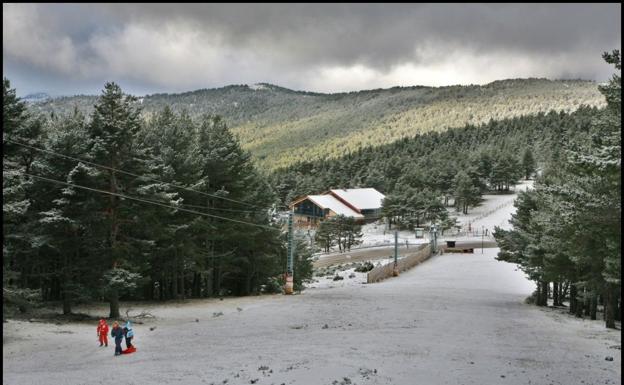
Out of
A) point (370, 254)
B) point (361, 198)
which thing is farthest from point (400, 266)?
point (361, 198)

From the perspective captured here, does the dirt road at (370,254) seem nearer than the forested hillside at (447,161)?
Yes

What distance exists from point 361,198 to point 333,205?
28.9ft

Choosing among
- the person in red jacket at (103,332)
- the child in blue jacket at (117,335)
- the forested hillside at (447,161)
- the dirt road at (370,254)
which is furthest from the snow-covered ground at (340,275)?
the forested hillside at (447,161)

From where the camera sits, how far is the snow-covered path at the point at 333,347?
15.2 meters

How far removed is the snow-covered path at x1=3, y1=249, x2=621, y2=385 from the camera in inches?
600

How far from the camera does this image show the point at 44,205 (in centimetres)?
2830

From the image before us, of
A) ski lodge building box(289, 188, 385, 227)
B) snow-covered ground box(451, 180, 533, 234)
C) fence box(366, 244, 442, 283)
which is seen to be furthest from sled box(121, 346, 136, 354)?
ski lodge building box(289, 188, 385, 227)

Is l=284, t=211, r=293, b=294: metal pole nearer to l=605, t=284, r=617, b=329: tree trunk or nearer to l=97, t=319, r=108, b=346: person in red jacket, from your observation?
l=97, t=319, r=108, b=346: person in red jacket

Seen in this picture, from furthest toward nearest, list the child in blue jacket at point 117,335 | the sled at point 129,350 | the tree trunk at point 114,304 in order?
the tree trunk at point 114,304, the sled at point 129,350, the child in blue jacket at point 117,335

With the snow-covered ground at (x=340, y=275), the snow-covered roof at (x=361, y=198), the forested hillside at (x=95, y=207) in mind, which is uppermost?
the snow-covered roof at (x=361, y=198)

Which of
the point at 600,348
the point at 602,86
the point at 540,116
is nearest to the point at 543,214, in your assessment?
the point at 600,348

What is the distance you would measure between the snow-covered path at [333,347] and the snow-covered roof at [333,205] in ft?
220

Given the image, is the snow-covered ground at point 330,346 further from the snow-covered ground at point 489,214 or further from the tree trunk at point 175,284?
the snow-covered ground at point 489,214

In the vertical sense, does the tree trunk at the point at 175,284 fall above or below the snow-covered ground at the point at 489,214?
below
